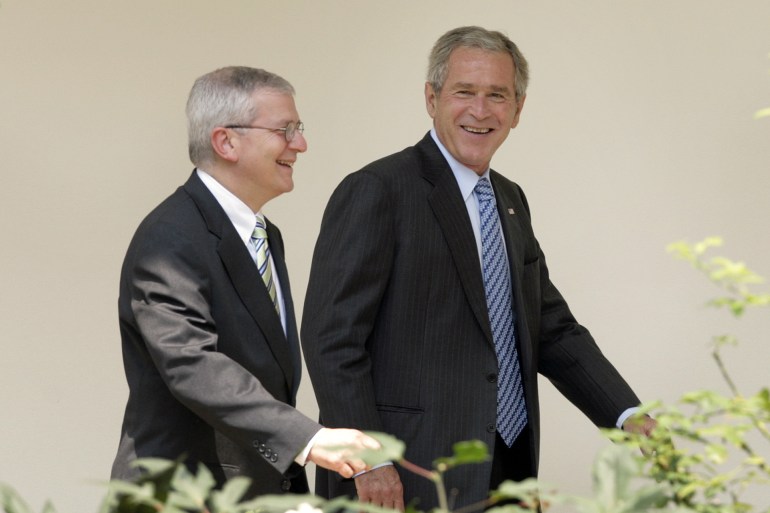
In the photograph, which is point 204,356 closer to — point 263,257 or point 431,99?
point 263,257

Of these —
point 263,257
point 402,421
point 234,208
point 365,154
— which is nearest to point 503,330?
point 402,421

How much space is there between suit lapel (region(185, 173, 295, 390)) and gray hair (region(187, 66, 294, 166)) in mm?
174

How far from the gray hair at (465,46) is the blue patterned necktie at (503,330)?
1.30 ft

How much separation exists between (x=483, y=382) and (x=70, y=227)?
213 centimetres

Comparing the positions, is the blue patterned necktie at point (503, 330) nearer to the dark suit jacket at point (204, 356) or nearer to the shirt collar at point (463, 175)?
the shirt collar at point (463, 175)

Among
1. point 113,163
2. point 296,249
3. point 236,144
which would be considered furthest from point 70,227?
point 236,144

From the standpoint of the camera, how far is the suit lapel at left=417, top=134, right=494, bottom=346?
3109 mm

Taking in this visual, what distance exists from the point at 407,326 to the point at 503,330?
0.27m

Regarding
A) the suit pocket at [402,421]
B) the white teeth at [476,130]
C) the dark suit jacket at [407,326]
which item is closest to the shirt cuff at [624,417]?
the dark suit jacket at [407,326]

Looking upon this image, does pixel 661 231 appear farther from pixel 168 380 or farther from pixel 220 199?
pixel 168 380

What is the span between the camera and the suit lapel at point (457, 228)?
3109mm

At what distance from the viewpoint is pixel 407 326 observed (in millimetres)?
3066

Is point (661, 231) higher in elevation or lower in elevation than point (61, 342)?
higher

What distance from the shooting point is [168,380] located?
2539 millimetres
